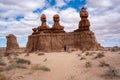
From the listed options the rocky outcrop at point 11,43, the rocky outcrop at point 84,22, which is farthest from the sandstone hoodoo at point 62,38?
the rocky outcrop at point 11,43

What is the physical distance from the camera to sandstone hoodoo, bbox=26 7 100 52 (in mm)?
42219

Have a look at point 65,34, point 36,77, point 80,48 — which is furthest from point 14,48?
point 36,77

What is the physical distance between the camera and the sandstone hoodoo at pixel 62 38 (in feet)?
139

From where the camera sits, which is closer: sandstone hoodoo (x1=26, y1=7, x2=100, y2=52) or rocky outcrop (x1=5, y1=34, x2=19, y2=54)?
sandstone hoodoo (x1=26, y1=7, x2=100, y2=52)

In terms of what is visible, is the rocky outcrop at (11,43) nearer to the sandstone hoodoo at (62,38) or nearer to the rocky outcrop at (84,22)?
the sandstone hoodoo at (62,38)

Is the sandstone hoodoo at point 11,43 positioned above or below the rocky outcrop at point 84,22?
below

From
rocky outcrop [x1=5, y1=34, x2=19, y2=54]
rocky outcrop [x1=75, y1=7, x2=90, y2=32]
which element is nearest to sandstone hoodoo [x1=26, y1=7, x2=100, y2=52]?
rocky outcrop [x1=75, y1=7, x2=90, y2=32]

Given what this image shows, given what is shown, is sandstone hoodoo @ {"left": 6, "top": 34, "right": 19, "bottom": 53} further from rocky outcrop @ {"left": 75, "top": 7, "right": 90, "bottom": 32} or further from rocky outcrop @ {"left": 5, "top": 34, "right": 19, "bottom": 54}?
rocky outcrop @ {"left": 75, "top": 7, "right": 90, "bottom": 32}

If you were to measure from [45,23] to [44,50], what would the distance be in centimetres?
820

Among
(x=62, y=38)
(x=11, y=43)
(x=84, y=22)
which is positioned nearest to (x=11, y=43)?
(x=11, y=43)

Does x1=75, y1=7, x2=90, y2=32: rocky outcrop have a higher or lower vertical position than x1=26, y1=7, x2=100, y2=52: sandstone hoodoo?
higher

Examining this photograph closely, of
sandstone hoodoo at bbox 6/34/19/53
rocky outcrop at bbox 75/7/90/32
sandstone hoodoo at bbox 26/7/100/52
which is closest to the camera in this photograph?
sandstone hoodoo at bbox 26/7/100/52

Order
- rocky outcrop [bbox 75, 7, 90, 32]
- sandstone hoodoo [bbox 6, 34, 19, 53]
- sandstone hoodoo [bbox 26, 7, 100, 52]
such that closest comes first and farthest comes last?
sandstone hoodoo [bbox 26, 7, 100, 52] → rocky outcrop [bbox 75, 7, 90, 32] → sandstone hoodoo [bbox 6, 34, 19, 53]

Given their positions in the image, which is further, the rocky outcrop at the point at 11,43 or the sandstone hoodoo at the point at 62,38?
the rocky outcrop at the point at 11,43
